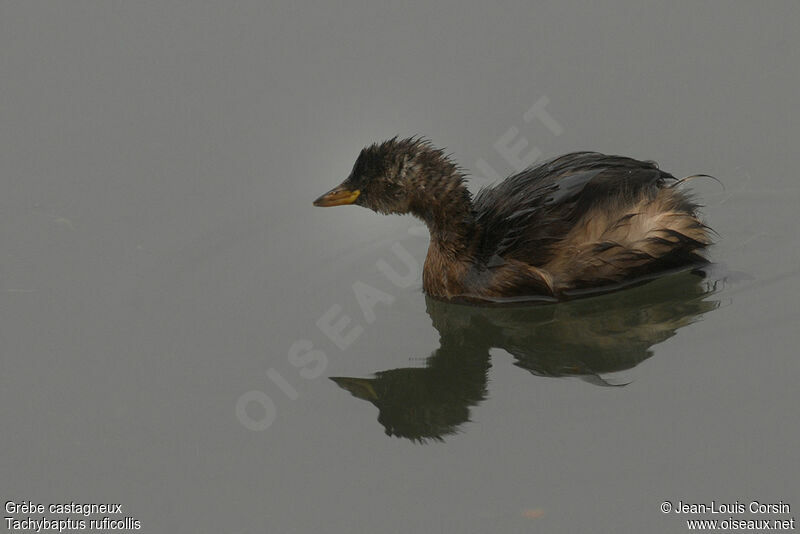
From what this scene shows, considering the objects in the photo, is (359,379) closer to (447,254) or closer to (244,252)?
(447,254)

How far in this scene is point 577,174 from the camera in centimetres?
724

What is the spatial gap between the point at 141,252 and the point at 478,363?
109 inches

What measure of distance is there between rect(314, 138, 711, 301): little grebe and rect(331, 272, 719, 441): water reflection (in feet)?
0.50

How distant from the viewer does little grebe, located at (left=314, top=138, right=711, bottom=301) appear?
717 cm

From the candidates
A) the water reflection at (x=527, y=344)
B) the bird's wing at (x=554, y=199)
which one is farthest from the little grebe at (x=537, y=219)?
the water reflection at (x=527, y=344)

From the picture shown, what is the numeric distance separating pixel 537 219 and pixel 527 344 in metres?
0.86

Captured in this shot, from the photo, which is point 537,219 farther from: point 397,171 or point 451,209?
point 397,171

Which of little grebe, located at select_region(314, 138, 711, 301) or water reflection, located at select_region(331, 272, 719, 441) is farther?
little grebe, located at select_region(314, 138, 711, 301)

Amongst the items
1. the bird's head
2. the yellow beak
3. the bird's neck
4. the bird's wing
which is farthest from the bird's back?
the yellow beak

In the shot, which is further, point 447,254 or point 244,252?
point 244,252

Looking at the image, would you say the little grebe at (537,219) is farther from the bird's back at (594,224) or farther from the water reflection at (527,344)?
the water reflection at (527,344)

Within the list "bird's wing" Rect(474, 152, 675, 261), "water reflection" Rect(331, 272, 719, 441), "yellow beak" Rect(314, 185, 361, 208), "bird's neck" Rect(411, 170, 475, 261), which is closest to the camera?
"water reflection" Rect(331, 272, 719, 441)

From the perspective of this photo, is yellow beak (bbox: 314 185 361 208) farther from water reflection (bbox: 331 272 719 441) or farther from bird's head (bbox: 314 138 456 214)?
water reflection (bbox: 331 272 719 441)

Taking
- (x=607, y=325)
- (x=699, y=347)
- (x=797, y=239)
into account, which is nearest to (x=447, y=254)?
(x=607, y=325)
